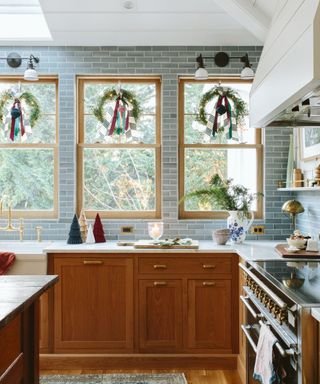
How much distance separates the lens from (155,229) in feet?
14.3

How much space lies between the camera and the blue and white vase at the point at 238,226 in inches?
166

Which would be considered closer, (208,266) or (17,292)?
(17,292)

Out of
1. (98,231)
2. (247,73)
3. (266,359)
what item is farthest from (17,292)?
(247,73)

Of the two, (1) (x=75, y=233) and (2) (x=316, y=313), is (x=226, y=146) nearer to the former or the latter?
(1) (x=75, y=233)

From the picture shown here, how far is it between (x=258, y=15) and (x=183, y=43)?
0.86 meters

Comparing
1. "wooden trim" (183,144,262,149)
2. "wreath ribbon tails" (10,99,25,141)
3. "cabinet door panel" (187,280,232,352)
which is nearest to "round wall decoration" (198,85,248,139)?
"wooden trim" (183,144,262,149)

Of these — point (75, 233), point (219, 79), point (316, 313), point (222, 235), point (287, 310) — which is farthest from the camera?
point (219, 79)

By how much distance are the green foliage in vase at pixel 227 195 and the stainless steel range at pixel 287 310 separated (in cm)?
119

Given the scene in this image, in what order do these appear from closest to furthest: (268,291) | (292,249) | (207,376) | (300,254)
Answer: (268,291) < (300,254) < (292,249) < (207,376)

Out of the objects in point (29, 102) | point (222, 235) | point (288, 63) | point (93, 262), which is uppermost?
point (29, 102)

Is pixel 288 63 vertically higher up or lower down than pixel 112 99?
lower down

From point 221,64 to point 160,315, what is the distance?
2.41 metres

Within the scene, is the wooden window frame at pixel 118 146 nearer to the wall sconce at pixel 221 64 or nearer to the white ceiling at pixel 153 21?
the white ceiling at pixel 153 21

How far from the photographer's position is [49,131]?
4.73 m
